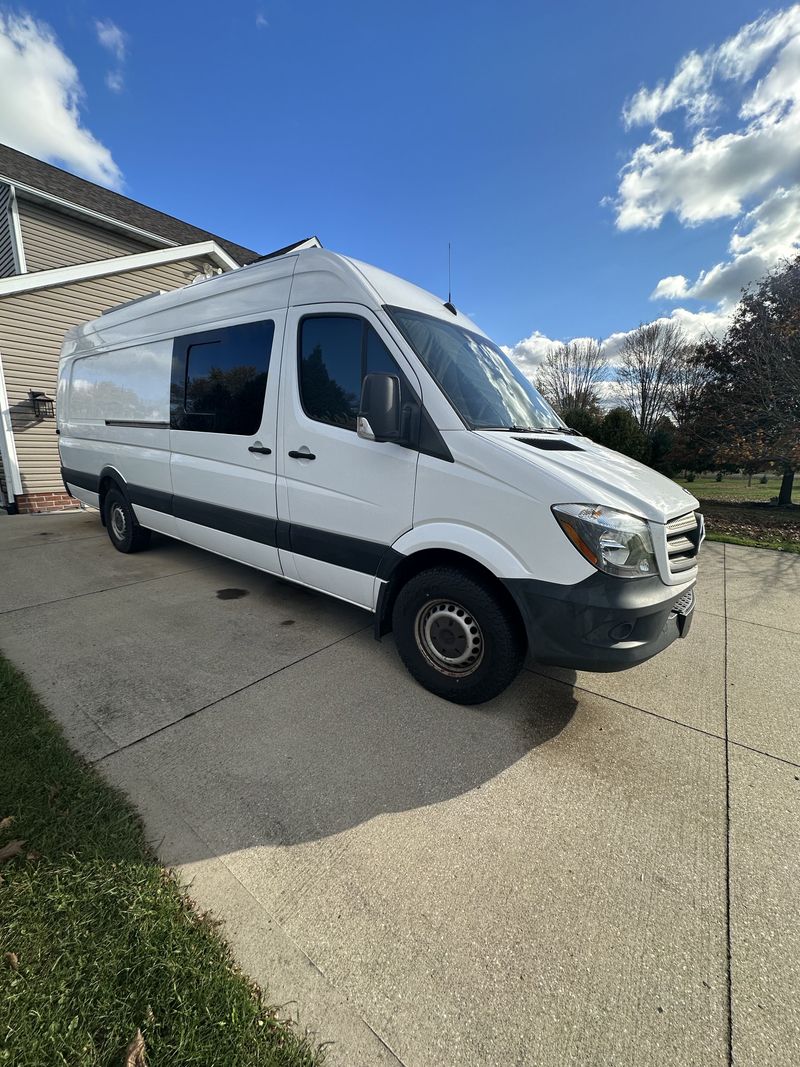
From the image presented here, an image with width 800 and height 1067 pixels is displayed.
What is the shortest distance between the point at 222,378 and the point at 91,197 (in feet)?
37.5

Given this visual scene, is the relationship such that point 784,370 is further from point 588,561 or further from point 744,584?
point 588,561

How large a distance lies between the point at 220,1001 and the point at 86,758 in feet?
4.61

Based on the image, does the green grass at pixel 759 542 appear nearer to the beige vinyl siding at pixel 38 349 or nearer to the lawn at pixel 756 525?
the lawn at pixel 756 525

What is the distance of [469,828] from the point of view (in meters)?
1.97

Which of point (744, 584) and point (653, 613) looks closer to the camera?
point (653, 613)

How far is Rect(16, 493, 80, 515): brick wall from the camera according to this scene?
854cm

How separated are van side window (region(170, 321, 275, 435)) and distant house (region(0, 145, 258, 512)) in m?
5.38

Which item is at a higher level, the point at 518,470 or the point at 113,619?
the point at 518,470

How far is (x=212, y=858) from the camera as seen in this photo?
1780 mm

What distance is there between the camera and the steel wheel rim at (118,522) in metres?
5.66

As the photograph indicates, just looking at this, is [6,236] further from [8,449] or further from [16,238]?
[8,449]

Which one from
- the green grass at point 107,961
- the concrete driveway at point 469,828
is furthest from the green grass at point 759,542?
the green grass at point 107,961

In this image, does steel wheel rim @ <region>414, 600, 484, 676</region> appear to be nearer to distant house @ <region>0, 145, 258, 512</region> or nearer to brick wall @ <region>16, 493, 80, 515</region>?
brick wall @ <region>16, 493, 80, 515</region>

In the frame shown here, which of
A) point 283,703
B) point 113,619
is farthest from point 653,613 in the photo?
point 113,619
